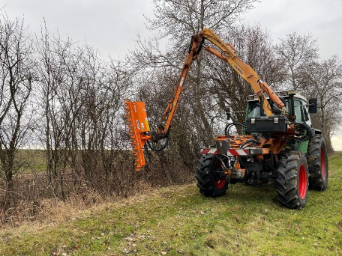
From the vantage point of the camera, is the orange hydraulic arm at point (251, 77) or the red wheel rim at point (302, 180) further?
the orange hydraulic arm at point (251, 77)

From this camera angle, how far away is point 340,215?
5531 mm

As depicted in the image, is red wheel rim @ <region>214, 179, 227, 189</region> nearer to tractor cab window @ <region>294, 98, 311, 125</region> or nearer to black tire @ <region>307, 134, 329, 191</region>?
black tire @ <region>307, 134, 329, 191</region>

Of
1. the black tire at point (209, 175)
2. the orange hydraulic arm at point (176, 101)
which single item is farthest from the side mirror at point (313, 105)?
the black tire at point (209, 175)

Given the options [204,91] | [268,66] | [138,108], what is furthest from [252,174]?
[268,66]

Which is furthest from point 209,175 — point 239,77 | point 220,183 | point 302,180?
point 239,77

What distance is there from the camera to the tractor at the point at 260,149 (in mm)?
5887

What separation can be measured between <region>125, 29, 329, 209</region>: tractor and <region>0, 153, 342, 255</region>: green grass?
1.71 feet

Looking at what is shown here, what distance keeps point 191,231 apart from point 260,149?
2.33 meters

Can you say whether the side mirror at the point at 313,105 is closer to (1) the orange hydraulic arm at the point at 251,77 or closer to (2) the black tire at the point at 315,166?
(2) the black tire at the point at 315,166

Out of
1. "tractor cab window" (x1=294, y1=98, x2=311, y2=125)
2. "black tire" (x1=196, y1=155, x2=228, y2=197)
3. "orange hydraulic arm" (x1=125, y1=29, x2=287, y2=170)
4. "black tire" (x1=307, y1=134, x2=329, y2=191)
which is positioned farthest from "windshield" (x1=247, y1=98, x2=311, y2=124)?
"black tire" (x1=196, y1=155, x2=228, y2=197)

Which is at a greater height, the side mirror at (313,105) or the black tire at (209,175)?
the side mirror at (313,105)

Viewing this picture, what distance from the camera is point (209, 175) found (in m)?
6.71

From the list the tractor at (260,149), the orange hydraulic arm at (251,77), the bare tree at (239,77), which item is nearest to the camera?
the tractor at (260,149)

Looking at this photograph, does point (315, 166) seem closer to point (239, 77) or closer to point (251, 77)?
point (251, 77)
